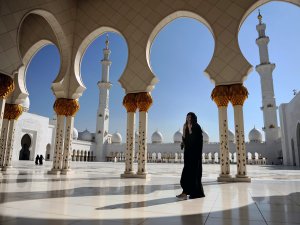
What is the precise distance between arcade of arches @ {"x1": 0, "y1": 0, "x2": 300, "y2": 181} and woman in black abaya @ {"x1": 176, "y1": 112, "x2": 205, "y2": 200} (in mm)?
2817

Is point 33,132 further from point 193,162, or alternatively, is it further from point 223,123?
point 193,162

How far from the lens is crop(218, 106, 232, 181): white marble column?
6073 mm

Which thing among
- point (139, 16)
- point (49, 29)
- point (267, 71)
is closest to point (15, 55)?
point (49, 29)

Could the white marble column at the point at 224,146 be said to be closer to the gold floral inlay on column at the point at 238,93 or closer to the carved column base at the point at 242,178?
the carved column base at the point at 242,178

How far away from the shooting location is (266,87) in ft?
78.1

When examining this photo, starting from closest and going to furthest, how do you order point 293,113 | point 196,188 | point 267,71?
point 196,188, point 293,113, point 267,71

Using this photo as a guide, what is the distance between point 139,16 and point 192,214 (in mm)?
6442

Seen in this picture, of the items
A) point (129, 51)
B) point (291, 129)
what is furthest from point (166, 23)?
point (291, 129)

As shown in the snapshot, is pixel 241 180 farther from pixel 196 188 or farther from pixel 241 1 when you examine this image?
pixel 241 1

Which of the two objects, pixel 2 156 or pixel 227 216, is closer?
pixel 227 216

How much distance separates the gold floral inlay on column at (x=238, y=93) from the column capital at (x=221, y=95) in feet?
0.40

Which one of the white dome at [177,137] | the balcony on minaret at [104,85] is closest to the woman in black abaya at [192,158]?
the balcony on minaret at [104,85]

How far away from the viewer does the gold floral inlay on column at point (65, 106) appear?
780 cm

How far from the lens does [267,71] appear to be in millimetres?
22922
